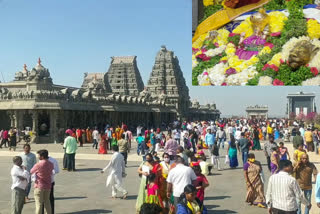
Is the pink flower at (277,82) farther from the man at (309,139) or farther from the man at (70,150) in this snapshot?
the man at (70,150)

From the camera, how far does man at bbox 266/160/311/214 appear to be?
4781mm

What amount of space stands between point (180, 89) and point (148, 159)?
5992 centimetres

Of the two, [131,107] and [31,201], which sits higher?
[131,107]

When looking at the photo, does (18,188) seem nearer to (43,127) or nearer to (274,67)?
(274,67)

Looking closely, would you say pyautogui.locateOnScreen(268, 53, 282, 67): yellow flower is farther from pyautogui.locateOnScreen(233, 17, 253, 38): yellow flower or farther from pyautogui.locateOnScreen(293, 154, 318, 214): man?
pyautogui.locateOnScreen(293, 154, 318, 214): man

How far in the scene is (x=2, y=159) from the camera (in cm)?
1523

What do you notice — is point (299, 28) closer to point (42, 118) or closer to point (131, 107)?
point (42, 118)

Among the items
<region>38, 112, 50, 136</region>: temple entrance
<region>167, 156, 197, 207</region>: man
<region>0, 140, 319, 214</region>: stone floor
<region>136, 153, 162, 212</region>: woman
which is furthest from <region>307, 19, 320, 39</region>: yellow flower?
<region>38, 112, 50, 136</region>: temple entrance

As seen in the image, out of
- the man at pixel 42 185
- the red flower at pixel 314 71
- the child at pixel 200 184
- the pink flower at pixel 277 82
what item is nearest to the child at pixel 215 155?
the pink flower at pixel 277 82

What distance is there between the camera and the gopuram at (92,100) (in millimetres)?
24203

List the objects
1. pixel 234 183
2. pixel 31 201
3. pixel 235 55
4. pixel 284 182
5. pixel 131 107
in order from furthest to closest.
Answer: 1. pixel 131 107
2. pixel 235 55
3. pixel 234 183
4. pixel 31 201
5. pixel 284 182

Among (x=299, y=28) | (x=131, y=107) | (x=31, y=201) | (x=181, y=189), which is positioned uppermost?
(x=299, y=28)

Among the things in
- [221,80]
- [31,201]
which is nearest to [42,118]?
[221,80]

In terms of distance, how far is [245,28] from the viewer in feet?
50.8
